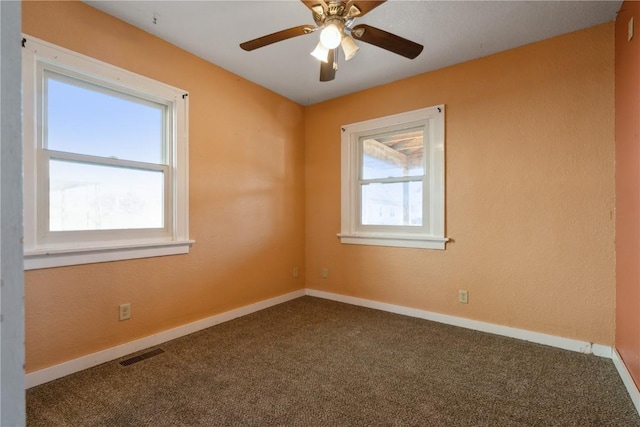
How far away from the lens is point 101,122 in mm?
2260

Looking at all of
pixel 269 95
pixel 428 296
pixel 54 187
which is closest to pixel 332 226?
Answer: pixel 428 296

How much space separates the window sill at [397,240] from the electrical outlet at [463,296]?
0.43 m

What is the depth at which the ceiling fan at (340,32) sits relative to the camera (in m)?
1.72

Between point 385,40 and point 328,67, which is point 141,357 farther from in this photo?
point 385,40

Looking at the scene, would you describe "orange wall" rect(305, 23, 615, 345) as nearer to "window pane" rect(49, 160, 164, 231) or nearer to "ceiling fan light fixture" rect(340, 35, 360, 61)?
"ceiling fan light fixture" rect(340, 35, 360, 61)

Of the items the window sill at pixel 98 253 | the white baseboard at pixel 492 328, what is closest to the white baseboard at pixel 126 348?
the window sill at pixel 98 253

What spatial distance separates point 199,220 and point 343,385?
1829mm

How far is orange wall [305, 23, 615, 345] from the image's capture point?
2.30 m

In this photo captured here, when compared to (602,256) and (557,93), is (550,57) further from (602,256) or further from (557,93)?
(602,256)

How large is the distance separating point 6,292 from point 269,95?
11.3ft

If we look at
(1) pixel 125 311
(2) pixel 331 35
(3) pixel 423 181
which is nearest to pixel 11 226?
(2) pixel 331 35

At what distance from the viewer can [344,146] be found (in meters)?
3.67

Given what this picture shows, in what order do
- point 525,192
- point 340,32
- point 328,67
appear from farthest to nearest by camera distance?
point 525,192 → point 328,67 → point 340,32

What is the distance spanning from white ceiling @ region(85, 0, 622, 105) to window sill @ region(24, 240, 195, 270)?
1.67m
